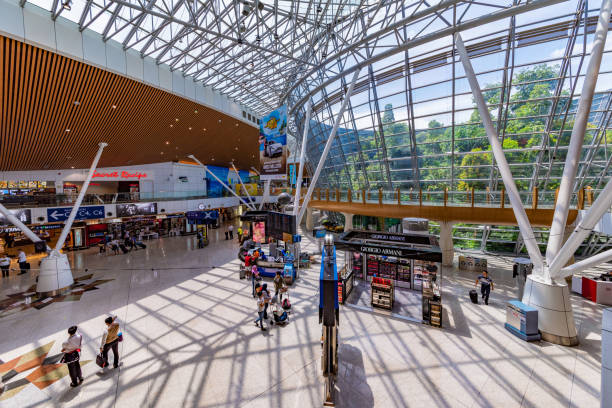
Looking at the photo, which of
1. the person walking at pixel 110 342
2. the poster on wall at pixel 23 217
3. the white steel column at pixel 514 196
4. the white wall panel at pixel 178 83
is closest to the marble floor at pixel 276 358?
the person walking at pixel 110 342

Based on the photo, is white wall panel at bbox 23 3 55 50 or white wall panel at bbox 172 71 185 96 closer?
white wall panel at bbox 23 3 55 50

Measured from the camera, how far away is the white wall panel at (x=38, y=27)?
9875 millimetres

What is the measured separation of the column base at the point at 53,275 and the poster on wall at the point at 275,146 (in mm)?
11292

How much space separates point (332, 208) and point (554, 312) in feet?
52.9

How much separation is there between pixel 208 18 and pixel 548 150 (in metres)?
22.8

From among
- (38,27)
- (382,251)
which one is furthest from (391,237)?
(38,27)

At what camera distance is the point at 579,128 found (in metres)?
8.38

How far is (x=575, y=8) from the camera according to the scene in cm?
1334

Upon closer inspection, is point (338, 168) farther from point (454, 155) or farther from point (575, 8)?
point (575, 8)

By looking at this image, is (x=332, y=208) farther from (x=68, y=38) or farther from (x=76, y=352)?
(x=68, y=38)

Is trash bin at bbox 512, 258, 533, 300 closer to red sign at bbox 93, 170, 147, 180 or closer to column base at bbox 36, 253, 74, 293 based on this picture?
column base at bbox 36, 253, 74, 293

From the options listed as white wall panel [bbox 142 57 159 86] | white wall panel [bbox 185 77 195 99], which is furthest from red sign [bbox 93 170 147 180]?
white wall panel [bbox 142 57 159 86]

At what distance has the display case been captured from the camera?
35.0ft

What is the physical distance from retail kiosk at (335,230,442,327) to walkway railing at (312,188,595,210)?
14.4 feet
